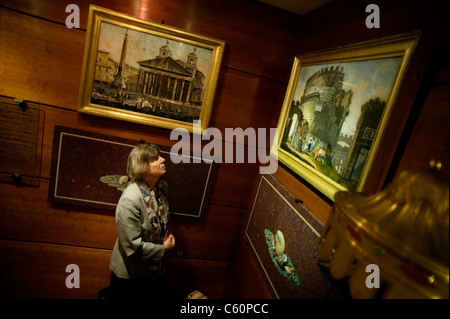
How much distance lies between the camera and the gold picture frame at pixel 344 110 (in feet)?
3.44

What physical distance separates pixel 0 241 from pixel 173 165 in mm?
1837

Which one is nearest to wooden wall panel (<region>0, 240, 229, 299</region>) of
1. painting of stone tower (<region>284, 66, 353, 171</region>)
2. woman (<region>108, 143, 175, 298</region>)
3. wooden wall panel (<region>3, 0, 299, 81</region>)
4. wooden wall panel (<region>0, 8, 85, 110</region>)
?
woman (<region>108, 143, 175, 298</region>)

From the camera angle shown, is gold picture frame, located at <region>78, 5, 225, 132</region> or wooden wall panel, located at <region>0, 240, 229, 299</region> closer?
gold picture frame, located at <region>78, 5, 225, 132</region>

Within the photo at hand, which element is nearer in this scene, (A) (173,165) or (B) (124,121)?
(B) (124,121)

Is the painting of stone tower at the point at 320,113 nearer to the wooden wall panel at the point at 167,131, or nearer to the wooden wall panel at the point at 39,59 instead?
the wooden wall panel at the point at 167,131

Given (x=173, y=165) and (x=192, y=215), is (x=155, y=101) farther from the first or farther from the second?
(x=192, y=215)

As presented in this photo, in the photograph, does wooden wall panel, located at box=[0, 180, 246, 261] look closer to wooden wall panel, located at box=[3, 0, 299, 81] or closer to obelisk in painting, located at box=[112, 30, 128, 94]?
obelisk in painting, located at box=[112, 30, 128, 94]

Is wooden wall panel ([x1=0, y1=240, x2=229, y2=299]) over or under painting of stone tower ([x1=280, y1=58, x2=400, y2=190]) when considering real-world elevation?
under

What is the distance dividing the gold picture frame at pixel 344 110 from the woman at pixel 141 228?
108 centimetres

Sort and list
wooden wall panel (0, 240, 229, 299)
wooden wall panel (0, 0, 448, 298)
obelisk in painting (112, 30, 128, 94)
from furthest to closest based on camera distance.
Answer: wooden wall panel (0, 240, 229, 299) < obelisk in painting (112, 30, 128, 94) < wooden wall panel (0, 0, 448, 298)

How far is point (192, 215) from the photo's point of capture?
241 centimetres

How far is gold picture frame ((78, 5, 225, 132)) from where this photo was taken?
187 cm

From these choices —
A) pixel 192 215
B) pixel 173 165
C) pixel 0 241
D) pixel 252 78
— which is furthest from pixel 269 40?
pixel 0 241
